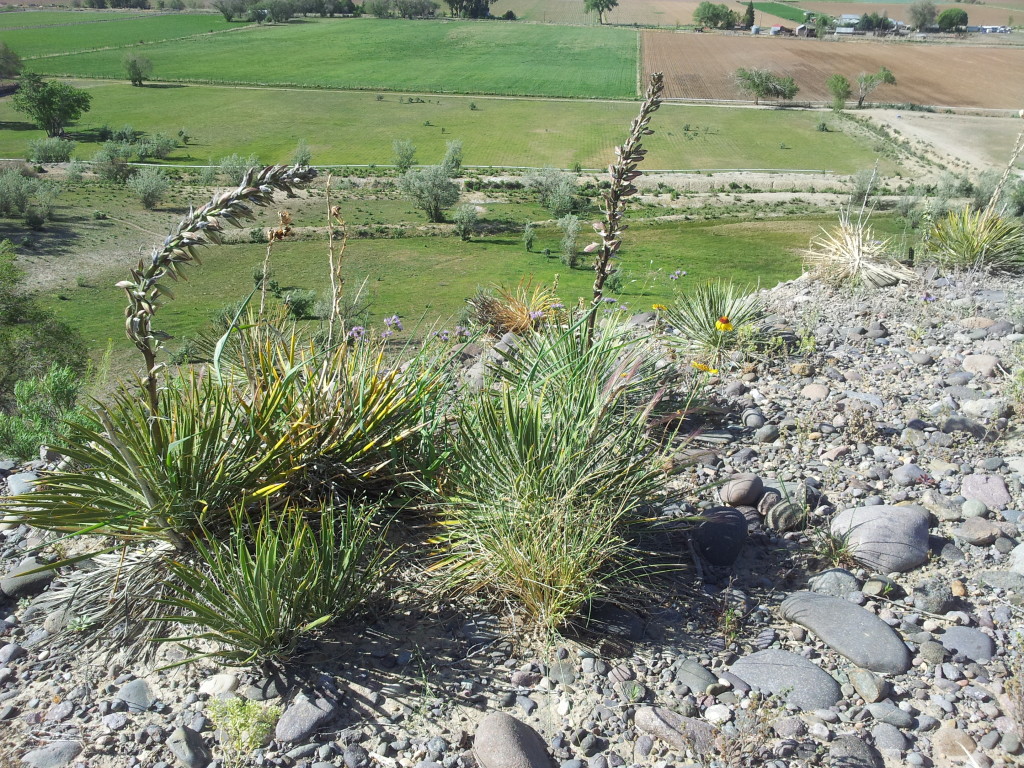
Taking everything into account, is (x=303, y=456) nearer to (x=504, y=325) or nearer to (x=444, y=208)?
(x=504, y=325)

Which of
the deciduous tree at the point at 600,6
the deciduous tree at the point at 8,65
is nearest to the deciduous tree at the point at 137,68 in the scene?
the deciduous tree at the point at 8,65

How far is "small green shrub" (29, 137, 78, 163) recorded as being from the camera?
52.8m

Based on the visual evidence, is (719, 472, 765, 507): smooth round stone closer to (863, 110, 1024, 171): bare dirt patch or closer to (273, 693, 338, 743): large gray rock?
(273, 693, 338, 743): large gray rock

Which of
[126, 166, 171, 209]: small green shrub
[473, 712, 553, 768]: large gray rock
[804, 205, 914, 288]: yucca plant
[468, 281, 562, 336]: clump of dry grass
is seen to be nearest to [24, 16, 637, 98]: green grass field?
[126, 166, 171, 209]: small green shrub

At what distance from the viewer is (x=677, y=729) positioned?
9.85ft

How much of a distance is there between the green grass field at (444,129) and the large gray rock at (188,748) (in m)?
55.9

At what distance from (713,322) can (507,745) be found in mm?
5235

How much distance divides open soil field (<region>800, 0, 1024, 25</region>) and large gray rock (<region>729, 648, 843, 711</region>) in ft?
489

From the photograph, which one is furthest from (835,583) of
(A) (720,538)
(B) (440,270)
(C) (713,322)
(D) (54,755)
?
(B) (440,270)

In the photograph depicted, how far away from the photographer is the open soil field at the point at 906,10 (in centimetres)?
12862

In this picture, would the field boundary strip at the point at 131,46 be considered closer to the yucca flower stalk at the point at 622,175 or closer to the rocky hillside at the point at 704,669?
the yucca flower stalk at the point at 622,175

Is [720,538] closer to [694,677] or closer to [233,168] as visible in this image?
[694,677]

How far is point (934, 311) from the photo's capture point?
7992 millimetres

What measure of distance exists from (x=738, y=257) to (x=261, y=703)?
2974cm
